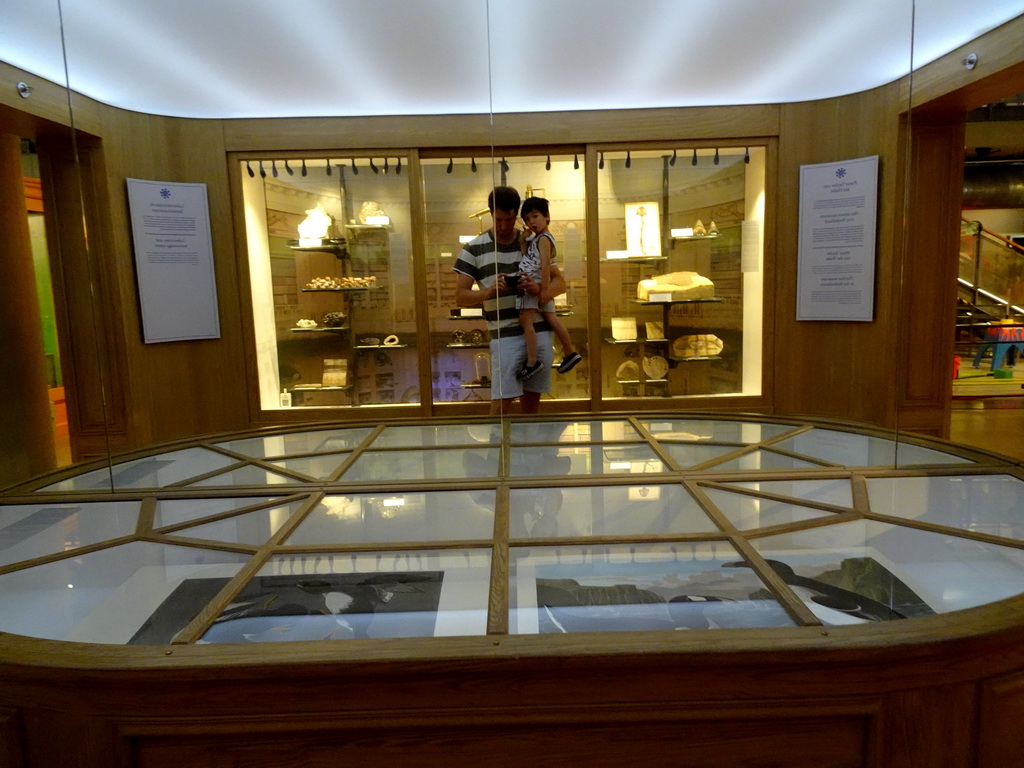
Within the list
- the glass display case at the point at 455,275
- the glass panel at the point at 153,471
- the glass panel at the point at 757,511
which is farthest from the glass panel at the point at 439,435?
the glass display case at the point at 455,275

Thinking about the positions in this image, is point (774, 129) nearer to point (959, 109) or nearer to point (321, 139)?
point (959, 109)

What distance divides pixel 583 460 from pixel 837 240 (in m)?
3.36

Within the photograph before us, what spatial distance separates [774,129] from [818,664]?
450cm

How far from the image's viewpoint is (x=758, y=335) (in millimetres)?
4809

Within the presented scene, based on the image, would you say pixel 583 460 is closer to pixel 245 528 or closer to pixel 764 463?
pixel 764 463

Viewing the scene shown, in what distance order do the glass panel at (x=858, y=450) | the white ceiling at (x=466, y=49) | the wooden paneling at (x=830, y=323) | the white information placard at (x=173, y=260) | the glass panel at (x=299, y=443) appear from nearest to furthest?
the glass panel at (x=858, y=450), the glass panel at (x=299, y=443), the white ceiling at (x=466, y=49), the wooden paneling at (x=830, y=323), the white information placard at (x=173, y=260)

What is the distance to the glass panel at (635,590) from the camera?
1.06 metres

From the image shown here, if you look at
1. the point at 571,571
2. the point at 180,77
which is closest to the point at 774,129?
the point at 180,77

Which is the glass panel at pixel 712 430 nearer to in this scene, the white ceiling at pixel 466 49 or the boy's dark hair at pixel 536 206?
the boy's dark hair at pixel 536 206

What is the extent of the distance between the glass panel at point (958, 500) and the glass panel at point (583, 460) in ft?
1.95

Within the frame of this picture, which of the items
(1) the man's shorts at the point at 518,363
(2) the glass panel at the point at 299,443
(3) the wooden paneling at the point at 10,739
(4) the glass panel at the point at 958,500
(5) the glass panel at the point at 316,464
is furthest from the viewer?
(1) the man's shorts at the point at 518,363

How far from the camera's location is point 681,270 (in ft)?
16.3

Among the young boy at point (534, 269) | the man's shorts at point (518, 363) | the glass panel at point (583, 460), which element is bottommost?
the glass panel at point (583, 460)

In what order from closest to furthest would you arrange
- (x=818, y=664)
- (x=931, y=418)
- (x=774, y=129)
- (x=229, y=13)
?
(x=818, y=664)
(x=229, y=13)
(x=931, y=418)
(x=774, y=129)
